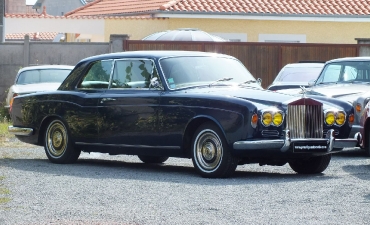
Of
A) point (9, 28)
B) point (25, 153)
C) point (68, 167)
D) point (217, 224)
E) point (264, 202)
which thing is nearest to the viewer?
point (217, 224)

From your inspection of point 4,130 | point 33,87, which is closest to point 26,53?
point 33,87

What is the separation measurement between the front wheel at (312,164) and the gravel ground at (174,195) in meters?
0.22

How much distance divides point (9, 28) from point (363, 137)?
26.1m

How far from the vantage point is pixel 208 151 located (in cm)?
1185

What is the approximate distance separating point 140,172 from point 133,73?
1362mm

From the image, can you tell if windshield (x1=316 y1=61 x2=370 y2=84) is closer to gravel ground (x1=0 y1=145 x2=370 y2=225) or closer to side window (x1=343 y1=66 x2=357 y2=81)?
side window (x1=343 y1=66 x2=357 y2=81)

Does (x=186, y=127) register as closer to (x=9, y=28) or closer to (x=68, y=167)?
(x=68, y=167)

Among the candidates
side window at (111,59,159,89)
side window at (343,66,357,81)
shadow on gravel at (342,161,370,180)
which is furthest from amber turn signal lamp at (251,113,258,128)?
side window at (343,66,357,81)

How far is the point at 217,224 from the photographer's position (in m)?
8.27

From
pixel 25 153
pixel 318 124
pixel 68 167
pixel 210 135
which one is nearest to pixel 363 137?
pixel 318 124

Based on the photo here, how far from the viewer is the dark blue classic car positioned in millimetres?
11570

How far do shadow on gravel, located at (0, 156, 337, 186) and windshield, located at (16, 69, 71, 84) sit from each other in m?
7.37

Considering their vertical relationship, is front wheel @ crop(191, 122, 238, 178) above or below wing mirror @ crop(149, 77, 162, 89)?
below

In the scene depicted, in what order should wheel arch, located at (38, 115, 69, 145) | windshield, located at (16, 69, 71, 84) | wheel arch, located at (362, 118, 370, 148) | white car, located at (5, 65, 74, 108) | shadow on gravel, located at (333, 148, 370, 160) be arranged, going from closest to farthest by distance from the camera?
wheel arch, located at (362, 118, 370, 148) < wheel arch, located at (38, 115, 69, 145) < shadow on gravel, located at (333, 148, 370, 160) < white car, located at (5, 65, 74, 108) < windshield, located at (16, 69, 71, 84)
